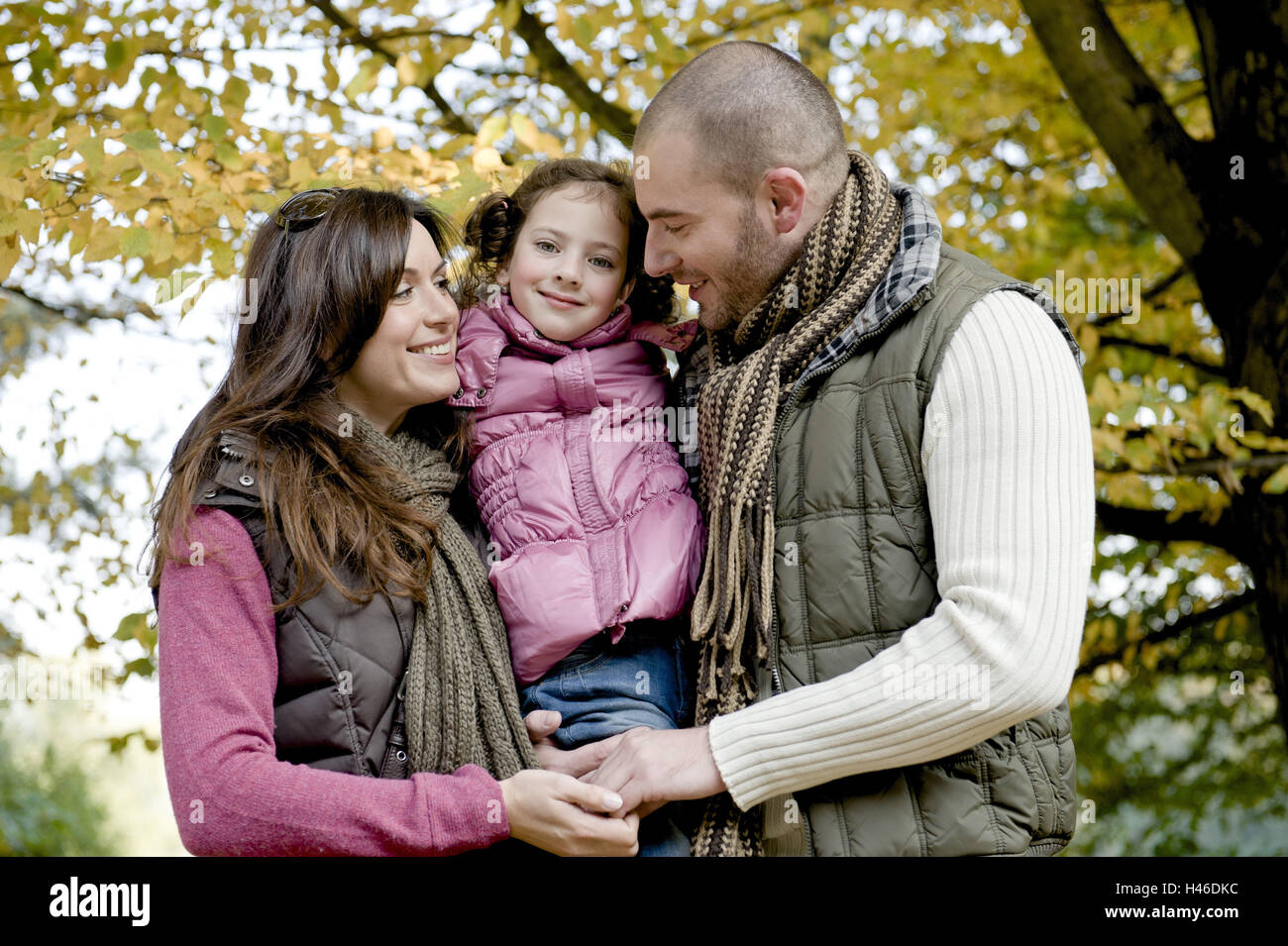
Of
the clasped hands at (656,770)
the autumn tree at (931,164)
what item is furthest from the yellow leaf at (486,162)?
the clasped hands at (656,770)

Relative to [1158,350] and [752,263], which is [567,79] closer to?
[752,263]

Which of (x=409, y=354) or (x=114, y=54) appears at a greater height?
(x=114, y=54)

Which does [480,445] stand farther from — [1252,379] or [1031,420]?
[1252,379]

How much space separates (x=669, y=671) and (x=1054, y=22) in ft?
8.32

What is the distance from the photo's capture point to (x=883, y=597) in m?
1.98

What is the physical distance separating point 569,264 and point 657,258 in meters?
0.18

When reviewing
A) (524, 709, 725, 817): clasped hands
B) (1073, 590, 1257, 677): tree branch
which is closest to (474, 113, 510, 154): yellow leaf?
(524, 709, 725, 817): clasped hands

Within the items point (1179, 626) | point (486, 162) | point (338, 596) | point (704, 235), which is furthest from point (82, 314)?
point (1179, 626)

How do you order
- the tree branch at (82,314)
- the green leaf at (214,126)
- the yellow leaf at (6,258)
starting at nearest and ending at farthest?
1. the yellow leaf at (6,258)
2. the green leaf at (214,126)
3. the tree branch at (82,314)

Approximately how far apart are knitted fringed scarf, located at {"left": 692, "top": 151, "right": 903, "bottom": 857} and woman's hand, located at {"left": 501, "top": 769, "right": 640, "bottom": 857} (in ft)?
0.60

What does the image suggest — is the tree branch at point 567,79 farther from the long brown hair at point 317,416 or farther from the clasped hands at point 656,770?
the clasped hands at point 656,770

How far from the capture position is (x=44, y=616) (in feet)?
13.8

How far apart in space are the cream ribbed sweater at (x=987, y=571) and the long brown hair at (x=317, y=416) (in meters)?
0.78

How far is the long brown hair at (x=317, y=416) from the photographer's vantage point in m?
2.07
